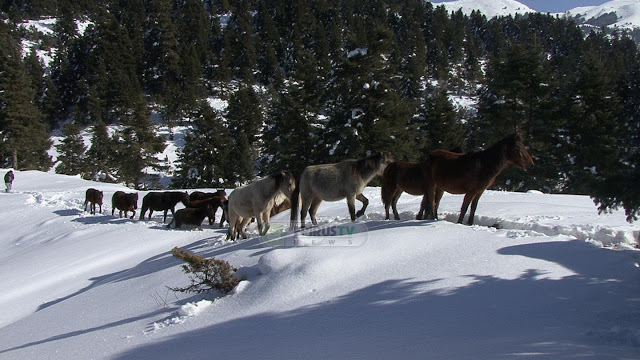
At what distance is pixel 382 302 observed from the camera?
440 cm

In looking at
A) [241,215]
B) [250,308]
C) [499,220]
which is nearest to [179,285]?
[250,308]

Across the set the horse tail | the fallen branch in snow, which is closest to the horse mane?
the horse tail

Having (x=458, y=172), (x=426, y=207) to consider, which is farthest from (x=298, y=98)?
(x=458, y=172)

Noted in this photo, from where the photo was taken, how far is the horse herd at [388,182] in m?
7.34

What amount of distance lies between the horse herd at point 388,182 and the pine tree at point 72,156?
50.8 metres

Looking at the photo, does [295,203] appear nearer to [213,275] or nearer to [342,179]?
[342,179]

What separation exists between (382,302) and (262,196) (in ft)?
18.0

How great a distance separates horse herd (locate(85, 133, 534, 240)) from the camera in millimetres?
7344

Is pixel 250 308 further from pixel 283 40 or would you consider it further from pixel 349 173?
pixel 283 40

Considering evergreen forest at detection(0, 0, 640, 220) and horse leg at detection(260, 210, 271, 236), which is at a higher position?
evergreen forest at detection(0, 0, 640, 220)

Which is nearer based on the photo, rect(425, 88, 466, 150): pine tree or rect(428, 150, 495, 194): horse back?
rect(428, 150, 495, 194): horse back

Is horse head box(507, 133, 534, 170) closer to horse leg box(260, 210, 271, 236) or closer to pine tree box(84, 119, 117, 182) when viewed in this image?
horse leg box(260, 210, 271, 236)

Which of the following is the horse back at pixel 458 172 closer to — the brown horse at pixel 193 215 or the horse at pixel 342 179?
the horse at pixel 342 179

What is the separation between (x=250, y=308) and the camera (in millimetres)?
4980
